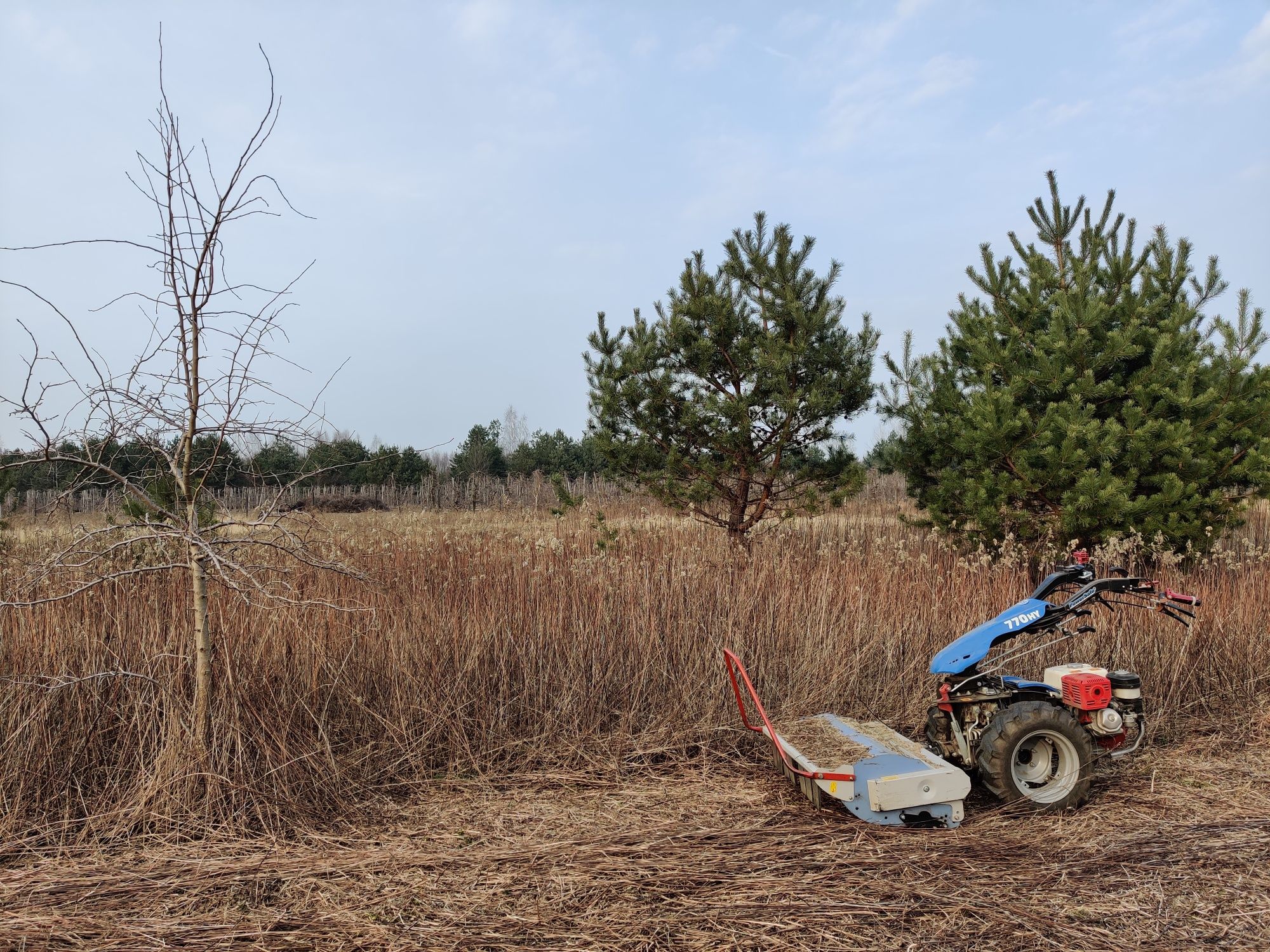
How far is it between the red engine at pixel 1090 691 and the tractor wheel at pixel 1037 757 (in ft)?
0.45

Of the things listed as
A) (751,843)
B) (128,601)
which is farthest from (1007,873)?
(128,601)

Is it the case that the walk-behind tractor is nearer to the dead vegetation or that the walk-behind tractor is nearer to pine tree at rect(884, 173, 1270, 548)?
the dead vegetation

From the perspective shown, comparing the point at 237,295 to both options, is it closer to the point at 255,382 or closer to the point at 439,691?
the point at 255,382

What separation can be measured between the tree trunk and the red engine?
3587mm

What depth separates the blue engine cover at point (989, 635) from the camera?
3.48m

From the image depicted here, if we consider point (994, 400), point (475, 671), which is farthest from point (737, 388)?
point (475, 671)

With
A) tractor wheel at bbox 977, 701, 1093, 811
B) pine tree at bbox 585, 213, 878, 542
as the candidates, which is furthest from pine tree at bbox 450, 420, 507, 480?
tractor wheel at bbox 977, 701, 1093, 811

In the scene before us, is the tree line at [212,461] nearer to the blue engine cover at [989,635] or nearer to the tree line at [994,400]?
the blue engine cover at [989,635]

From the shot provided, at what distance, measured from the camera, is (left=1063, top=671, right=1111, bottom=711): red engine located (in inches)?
140

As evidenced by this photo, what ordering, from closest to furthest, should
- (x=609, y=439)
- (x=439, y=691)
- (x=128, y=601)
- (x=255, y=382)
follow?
(x=255, y=382) → (x=128, y=601) → (x=439, y=691) → (x=609, y=439)

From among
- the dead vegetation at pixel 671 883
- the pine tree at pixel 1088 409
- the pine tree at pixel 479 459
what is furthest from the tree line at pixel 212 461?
the pine tree at pixel 479 459

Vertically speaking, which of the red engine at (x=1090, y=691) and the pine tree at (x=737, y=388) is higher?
the pine tree at (x=737, y=388)

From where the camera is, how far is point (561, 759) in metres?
4.09

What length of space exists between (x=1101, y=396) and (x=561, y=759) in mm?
6516
